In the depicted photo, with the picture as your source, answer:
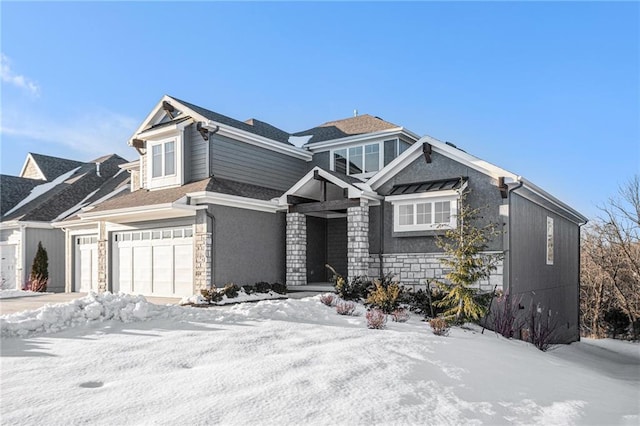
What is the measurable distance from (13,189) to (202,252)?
1555 centimetres

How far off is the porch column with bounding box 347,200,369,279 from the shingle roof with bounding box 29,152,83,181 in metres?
19.0

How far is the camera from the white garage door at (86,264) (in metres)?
18.2

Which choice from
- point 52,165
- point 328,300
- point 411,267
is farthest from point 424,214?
point 52,165

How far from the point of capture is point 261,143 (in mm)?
16469

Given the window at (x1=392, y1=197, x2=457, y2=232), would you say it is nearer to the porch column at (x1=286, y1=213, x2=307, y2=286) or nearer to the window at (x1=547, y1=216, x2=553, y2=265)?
the porch column at (x1=286, y1=213, x2=307, y2=286)

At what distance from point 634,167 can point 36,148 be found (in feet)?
97.8

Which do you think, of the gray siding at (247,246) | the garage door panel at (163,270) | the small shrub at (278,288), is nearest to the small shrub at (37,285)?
the garage door panel at (163,270)

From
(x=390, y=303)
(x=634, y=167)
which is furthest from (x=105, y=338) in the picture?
(x=634, y=167)

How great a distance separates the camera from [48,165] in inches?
1014

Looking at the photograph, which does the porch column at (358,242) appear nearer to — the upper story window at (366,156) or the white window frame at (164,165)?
the upper story window at (366,156)

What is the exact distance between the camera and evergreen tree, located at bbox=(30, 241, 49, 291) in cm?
1925

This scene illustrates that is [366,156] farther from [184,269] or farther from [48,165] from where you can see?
[48,165]

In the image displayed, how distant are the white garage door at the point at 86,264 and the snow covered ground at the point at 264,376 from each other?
10290 mm

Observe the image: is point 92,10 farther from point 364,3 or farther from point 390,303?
point 390,303
